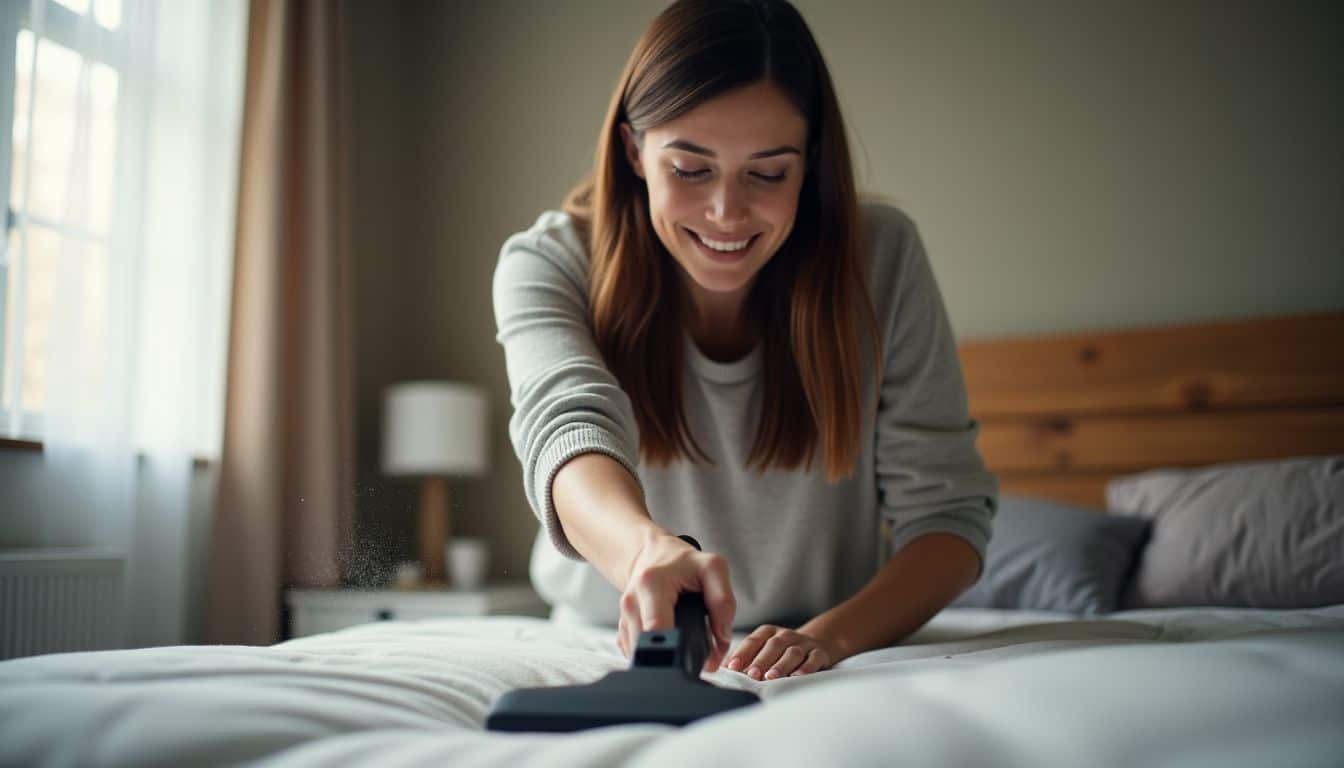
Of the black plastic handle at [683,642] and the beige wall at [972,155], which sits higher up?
the beige wall at [972,155]

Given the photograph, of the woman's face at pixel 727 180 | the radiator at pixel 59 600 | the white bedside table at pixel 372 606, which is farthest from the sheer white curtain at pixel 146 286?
the woman's face at pixel 727 180

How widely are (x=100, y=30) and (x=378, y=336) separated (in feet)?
4.61

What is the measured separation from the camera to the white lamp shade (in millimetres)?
3111

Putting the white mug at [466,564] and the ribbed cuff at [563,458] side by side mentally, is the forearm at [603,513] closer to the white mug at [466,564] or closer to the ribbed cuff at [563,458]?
the ribbed cuff at [563,458]

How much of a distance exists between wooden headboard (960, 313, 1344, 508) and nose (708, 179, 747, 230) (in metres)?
1.77

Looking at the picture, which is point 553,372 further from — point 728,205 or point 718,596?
point 718,596

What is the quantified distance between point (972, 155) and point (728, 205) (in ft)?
6.74

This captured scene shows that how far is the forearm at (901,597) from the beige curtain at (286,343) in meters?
2.06

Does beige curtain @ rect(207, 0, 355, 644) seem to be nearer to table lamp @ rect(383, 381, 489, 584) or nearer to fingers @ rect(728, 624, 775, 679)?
table lamp @ rect(383, 381, 489, 584)

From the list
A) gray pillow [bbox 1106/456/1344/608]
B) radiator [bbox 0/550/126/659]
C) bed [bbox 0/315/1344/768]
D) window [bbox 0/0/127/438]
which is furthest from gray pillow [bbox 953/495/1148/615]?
window [bbox 0/0/127/438]

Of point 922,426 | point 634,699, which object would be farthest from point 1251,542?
point 634,699

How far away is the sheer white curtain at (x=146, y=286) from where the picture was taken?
7.54ft

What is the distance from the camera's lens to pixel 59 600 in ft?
6.92

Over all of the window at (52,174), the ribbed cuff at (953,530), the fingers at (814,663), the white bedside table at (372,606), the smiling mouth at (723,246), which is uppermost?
the window at (52,174)
